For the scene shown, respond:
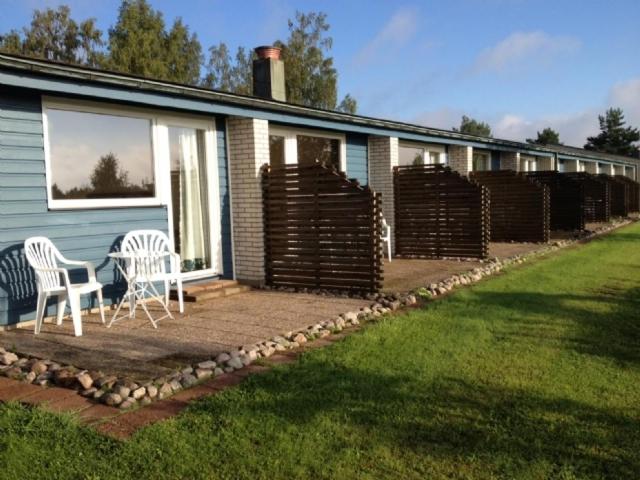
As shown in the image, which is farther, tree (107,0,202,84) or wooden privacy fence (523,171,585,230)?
tree (107,0,202,84)

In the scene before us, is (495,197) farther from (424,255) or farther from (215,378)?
(215,378)

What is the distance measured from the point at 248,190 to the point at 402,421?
545cm

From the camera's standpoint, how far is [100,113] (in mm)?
6742

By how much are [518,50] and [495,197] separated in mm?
15194

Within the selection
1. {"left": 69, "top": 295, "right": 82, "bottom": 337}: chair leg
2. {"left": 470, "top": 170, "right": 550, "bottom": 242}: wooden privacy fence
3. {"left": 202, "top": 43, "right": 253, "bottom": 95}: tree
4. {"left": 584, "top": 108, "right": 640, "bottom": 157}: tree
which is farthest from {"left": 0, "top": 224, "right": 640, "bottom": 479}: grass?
{"left": 584, "top": 108, "right": 640, "bottom": 157}: tree

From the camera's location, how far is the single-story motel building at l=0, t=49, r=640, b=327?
5.95 metres

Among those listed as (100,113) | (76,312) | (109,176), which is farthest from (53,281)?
(100,113)

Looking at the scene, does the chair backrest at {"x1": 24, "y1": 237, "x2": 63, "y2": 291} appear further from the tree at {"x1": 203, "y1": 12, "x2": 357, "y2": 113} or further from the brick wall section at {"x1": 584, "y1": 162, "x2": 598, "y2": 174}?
the brick wall section at {"x1": 584, "y1": 162, "x2": 598, "y2": 174}

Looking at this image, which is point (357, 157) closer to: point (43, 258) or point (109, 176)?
point (109, 176)

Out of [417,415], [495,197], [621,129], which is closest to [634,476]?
[417,415]

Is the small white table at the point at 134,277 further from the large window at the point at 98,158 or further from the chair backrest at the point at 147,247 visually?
the large window at the point at 98,158

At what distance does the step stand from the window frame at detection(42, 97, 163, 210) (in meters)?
1.17

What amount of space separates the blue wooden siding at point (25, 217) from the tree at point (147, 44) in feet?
69.5

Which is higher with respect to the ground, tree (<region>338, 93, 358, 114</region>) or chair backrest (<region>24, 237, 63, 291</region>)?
tree (<region>338, 93, 358, 114</region>)
